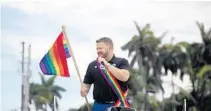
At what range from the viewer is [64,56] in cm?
471

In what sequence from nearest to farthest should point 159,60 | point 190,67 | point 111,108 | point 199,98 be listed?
point 111,108 < point 199,98 < point 190,67 < point 159,60

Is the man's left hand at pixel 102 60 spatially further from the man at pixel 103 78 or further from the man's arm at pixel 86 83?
the man's arm at pixel 86 83

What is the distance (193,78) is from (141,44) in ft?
20.0

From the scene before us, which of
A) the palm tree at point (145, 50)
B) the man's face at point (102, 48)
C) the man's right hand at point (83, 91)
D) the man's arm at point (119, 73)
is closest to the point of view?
the man's arm at point (119, 73)

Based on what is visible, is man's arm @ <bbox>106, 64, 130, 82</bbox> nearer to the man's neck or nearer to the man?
the man

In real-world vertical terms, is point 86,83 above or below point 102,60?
below

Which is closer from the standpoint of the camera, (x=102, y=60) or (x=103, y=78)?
(x=102, y=60)

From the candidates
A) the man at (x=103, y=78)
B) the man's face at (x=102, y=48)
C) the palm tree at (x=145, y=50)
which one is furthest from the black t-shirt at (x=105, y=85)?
the palm tree at (x=145, y=50)

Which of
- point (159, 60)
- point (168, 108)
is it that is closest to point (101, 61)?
point (168, 108)

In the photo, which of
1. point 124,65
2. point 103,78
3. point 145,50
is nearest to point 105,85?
point 103,78

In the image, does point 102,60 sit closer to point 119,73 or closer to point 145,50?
point 119,73

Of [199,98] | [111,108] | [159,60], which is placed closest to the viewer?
[111,108]

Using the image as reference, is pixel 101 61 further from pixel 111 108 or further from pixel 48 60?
pixel 48 60

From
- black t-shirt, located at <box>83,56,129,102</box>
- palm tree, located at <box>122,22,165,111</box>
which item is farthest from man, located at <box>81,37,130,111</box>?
palm tree, located at <box>122,22,165,111</box>
